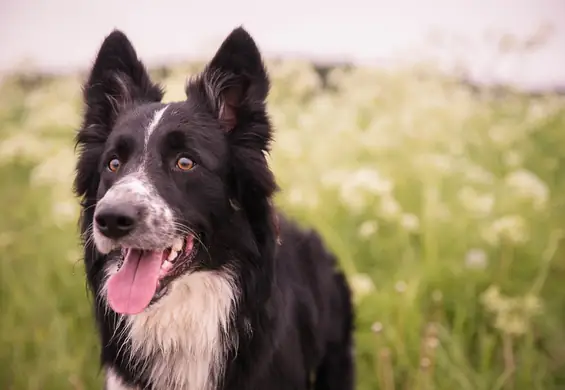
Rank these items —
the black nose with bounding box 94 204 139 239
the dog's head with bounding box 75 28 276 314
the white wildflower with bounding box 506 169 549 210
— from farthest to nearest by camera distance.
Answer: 1. the white wildflower with bounding box 506 169 549 210
2. the dog's head with bounding box 75 28 276 314
3. the black nose with bounding box 94 204 139 239

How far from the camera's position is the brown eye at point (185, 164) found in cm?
167

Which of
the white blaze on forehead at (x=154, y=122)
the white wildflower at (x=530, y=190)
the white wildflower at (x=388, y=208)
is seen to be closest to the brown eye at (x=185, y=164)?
the white blaze on forehead at (x=154, y=122)

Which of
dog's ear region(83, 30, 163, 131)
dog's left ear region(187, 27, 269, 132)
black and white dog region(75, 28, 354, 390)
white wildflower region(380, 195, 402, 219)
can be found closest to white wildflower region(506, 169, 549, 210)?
white wildflower region(380, 195, 402, 219)

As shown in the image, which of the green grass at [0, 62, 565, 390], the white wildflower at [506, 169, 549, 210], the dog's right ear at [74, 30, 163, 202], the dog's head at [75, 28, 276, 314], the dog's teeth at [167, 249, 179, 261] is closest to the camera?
the dog's head at [75, 28, 276, 314]

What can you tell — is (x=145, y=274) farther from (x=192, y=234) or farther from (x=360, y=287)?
(x=360, y=287)

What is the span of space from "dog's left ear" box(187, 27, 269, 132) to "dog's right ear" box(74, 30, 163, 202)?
29 cm

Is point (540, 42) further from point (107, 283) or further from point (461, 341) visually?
point (107, 283)

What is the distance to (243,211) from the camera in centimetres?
177

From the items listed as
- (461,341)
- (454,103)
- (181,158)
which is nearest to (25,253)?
(181,158)

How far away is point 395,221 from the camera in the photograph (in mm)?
3141

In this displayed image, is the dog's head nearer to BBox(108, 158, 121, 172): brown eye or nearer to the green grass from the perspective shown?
BBox(108, 158, 121, 172): brown eye

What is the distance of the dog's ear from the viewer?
6.07ft

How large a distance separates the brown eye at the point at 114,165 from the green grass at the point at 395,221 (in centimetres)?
53

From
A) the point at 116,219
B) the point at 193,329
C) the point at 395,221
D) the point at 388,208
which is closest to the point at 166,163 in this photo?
the point at 116,219
